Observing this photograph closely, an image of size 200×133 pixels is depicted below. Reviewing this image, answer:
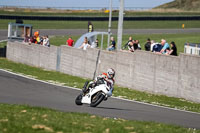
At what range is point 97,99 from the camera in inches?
642

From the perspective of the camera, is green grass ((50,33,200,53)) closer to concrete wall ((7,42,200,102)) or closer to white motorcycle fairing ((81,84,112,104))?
concrete wall ((7,42,200,102))

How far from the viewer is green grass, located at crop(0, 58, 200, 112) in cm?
1986

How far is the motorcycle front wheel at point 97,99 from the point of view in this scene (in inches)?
630

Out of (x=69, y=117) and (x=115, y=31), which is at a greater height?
(x=115, y=31)

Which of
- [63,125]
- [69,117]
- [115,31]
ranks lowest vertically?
[69,117]

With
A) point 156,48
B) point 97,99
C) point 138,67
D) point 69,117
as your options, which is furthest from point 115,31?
point 69,117

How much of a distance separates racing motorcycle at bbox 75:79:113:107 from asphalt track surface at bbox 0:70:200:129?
220mm

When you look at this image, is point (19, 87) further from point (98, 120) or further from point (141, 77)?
point (98, 120)

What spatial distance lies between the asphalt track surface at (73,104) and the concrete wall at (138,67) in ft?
10.1

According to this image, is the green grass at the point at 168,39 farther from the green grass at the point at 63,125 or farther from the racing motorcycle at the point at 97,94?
the green grass at the point at 63,125

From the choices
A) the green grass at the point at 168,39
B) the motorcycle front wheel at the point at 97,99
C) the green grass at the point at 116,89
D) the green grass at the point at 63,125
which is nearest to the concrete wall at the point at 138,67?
the green grass at the point at 116,89

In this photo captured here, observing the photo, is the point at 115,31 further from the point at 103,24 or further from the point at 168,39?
the point at 168,39

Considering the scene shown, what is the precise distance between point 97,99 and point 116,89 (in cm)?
760

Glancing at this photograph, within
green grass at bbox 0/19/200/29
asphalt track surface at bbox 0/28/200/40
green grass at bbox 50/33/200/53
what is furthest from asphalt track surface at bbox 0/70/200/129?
green grass at bbox 0/19/200/29
